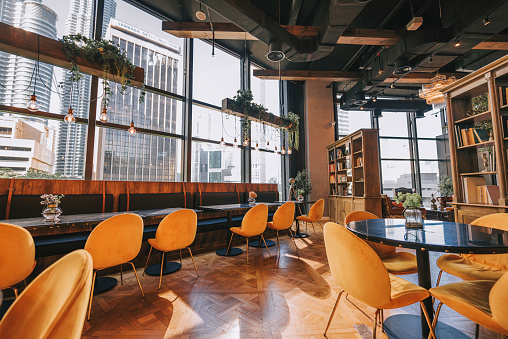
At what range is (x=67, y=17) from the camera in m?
4.59

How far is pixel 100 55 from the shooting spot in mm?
3436

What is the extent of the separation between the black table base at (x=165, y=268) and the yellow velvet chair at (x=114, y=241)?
0.68 metres

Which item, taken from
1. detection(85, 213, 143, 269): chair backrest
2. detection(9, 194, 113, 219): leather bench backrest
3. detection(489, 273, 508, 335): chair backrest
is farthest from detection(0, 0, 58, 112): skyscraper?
detection(489, 273, 508, 335): chair backrest

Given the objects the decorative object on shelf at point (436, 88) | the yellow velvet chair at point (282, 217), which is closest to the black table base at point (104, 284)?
the yellow velvet chair at point (282, 217)

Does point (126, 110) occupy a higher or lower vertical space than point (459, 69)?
lower

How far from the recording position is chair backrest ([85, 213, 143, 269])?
2096 mm

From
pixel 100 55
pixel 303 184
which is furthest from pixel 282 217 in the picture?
pixel 303 184

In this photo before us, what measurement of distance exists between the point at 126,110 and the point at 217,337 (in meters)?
5.00

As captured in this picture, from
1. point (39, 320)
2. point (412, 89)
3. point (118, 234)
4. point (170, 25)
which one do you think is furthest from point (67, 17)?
point (412, 89)

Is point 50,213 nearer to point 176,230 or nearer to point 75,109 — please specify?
point 176,230

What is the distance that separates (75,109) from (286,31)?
14.8 ft

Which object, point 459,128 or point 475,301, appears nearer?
point 475,301

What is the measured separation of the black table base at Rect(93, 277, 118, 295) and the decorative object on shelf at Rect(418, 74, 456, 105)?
7.17 meters

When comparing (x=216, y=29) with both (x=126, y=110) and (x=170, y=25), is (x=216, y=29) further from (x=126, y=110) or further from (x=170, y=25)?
(x=126, y=110)
